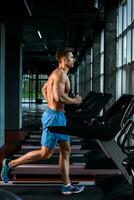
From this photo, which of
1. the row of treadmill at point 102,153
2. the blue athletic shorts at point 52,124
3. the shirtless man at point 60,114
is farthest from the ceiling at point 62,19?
Result: the blue athletic shorts at point 52,124

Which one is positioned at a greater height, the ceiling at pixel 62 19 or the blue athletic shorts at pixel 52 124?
the ceiling at pixel 62 19

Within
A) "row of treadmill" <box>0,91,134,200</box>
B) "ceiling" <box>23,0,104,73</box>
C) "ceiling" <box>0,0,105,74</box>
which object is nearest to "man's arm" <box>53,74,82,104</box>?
"row of treadmill" <box>0,91,134,200</box>

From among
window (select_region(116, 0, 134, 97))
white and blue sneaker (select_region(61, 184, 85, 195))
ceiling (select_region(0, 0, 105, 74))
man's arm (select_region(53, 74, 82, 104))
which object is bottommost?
white and blue sneaker (select_region(61, 184, 85, 195))

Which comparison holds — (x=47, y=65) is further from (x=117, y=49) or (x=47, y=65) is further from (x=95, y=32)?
(x=117, y=49)

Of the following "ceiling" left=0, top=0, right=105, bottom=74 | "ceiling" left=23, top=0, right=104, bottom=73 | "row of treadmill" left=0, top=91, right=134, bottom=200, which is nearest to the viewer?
"row of treadmill" left=0, top=91, right=134, bottom=200

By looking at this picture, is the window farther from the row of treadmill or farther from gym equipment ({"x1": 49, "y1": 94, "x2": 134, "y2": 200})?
gym equipment ({"x1": 49, "y1": 94, "x2": 134, "y2": 200})

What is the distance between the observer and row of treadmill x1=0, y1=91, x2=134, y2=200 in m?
4.05

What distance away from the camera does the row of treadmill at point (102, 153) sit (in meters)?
4.05

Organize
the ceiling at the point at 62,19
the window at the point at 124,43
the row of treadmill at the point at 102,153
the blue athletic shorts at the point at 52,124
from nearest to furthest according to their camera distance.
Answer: the row of treadmill at the point at 102,153
the blue athletic shorts at the point at 52,124
the window at the point at 124,43
the ceiling at the point at 62,19

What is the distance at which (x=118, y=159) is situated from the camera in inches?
188

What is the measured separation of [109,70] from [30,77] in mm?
28530

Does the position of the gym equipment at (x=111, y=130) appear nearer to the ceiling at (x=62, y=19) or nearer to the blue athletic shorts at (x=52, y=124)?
the blue athletic shorts at (x=52, y=124)

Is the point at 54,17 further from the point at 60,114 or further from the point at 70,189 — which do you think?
the point at 70,189

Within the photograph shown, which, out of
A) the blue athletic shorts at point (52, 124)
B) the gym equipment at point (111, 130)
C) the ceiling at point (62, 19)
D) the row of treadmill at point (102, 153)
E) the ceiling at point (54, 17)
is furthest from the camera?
the ceiling at point (62, 19)
